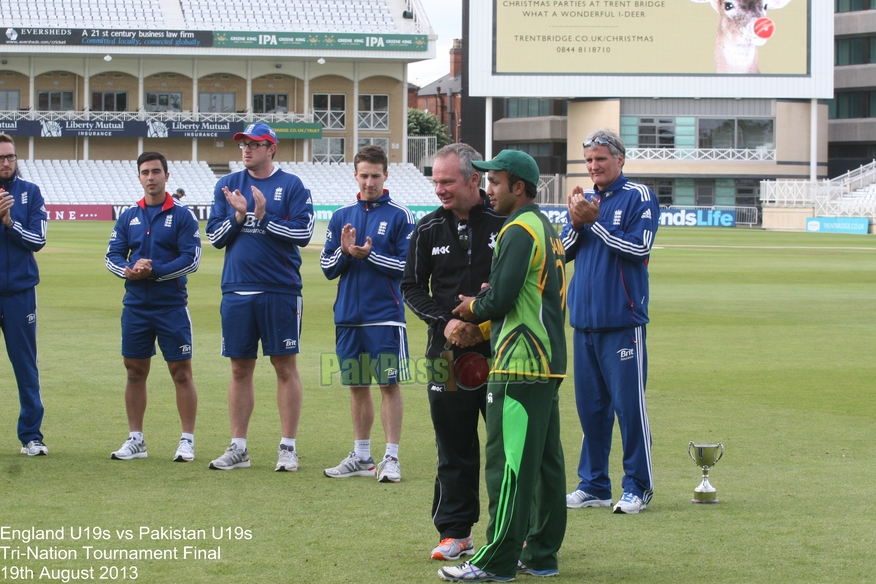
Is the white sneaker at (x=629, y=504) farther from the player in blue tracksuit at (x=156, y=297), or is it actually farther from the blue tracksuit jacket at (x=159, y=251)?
the blue tracksuit jacket at (x=159, y=251)

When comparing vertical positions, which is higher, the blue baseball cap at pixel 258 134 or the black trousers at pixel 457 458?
the blue baseball cap at pixel 258 134

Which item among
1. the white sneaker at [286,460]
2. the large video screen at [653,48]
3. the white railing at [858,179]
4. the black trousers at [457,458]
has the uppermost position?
the large video screen at [653,48]

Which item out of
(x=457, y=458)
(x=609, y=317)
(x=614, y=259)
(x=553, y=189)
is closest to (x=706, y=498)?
(x=609, y=317)

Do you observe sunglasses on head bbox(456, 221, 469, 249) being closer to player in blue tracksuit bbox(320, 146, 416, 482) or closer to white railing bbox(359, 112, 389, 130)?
player in blue tracksuit bbox(320, 146, 416, 482)

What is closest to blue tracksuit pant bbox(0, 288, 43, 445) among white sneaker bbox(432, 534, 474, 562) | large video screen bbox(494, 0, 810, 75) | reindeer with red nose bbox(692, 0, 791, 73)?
white sneaker bbox(432, 534, 474, 562)

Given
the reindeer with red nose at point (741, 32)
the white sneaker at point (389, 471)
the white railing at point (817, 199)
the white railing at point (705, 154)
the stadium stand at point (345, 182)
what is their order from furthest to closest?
the white railing at point (705, 154) < the stadium stand at point (345, 182) < the reindeer with red nose at point (741, 32) < the white railing at point (817, 199) < the white sneaker at point (389, 471)

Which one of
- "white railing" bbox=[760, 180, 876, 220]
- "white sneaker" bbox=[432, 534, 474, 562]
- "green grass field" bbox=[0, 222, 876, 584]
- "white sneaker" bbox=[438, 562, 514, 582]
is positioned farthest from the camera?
"white railing" bbox=[760, 180, 876, 220]

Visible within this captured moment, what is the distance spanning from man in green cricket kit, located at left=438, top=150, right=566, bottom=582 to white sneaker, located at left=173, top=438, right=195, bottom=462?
308 centimetres

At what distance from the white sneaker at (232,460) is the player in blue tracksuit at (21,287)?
143 centimetres

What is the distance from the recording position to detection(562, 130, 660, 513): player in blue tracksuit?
21.9ft

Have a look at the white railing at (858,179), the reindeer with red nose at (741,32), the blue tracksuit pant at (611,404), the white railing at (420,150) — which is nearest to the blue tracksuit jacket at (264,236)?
the blue tracksuit pant at (611,404)

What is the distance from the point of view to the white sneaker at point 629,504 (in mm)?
6543

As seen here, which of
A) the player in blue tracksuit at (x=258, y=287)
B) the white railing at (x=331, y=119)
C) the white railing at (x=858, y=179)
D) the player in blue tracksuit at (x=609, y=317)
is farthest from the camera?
the white railing at (x=331, y=119)

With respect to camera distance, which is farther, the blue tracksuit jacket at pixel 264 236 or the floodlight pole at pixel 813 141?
the floodlight pole at pixel 813 141
